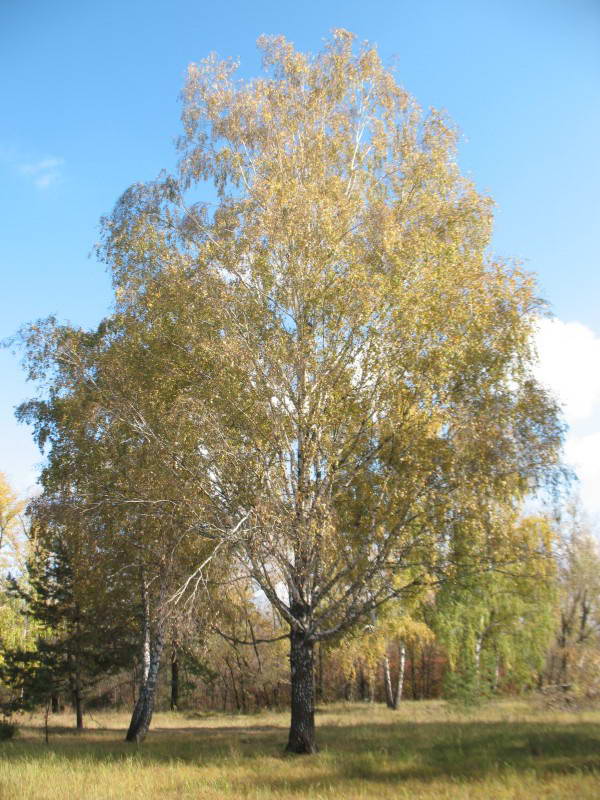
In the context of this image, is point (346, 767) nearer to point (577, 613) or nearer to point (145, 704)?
point (145, 704)

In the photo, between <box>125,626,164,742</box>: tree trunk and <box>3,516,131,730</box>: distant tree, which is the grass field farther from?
<box>3,516,131,730</box>: distant tree

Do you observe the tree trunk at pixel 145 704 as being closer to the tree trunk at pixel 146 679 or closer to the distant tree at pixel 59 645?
the tree trunk at pixel 146 679

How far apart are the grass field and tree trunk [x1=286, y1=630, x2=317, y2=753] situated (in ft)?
1.67

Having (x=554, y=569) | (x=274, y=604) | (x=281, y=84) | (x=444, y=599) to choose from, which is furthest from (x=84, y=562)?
(x=281, y=84)

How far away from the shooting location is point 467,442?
1075cm

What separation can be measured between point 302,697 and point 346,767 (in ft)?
6.26

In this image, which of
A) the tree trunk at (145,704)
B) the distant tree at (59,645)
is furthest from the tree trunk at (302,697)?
the distant tree at (59,645)

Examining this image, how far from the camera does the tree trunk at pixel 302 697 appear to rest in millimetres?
12219

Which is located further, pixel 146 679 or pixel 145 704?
pixel 145 704

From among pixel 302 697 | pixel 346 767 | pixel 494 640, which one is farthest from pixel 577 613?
pixel 346 767

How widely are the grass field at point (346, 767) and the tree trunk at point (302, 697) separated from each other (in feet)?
1.67

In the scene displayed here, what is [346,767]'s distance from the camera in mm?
10523

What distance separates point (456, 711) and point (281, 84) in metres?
20.2

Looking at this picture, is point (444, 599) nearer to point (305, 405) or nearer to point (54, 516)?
point (305, 405)
